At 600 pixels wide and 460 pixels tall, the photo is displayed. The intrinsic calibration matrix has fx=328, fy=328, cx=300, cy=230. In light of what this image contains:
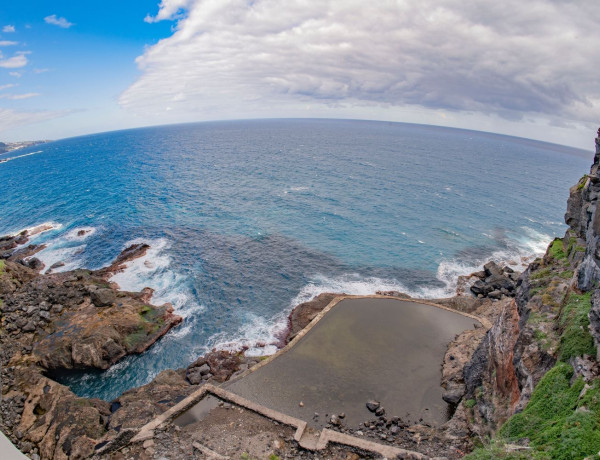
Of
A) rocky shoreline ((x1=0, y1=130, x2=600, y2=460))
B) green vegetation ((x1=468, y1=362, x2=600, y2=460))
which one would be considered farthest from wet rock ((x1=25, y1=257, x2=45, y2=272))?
green vegetation ((x1=468, y1=362, x2=600, y2=460))

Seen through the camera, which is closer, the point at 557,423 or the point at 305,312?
the point at 557,423

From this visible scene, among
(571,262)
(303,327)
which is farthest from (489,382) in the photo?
(303,327)

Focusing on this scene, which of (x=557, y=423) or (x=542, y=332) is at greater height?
(x=542, y=332)

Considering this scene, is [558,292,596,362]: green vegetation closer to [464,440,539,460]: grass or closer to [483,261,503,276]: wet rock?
[464,440,539,460]: grass

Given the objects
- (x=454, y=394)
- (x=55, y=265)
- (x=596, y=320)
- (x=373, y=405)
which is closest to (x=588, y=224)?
(x=596, y=320)

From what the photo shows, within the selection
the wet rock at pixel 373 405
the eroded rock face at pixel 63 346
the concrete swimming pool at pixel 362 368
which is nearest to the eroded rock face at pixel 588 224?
the concrete swimming pool at pixel 362 368

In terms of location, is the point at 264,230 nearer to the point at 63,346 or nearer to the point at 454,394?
the point at 63,346
